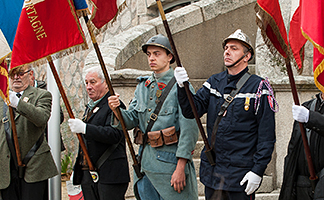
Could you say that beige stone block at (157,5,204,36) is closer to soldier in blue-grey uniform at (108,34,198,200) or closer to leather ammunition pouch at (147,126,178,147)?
soldier in blue-grey uniform at (108,34,198,200)

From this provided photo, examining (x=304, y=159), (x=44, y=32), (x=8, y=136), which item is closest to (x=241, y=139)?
(x=304, y=159)

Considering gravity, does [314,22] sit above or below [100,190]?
above

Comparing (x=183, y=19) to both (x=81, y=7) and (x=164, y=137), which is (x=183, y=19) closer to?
(x=81, y=7)

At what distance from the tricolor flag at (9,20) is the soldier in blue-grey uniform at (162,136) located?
1.33 meters

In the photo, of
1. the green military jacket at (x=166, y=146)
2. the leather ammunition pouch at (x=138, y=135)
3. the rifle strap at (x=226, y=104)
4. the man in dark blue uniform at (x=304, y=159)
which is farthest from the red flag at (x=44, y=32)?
the man in dark blue uniform at (x=304, y=159)

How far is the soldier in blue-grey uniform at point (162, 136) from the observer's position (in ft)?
12.0

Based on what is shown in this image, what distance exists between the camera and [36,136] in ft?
14.8

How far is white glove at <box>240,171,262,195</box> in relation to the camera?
322 cm

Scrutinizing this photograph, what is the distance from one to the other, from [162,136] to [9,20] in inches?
80.1

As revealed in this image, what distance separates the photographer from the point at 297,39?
3.50 m

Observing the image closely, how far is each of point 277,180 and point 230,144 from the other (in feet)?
6.97

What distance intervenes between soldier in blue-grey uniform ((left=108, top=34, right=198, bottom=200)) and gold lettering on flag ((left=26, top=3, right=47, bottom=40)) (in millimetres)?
940

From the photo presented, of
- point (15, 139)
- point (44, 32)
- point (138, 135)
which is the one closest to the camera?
point (138, 135)

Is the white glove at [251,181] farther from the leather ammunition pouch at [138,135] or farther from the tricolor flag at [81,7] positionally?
the tricolor flag at [81,7]
